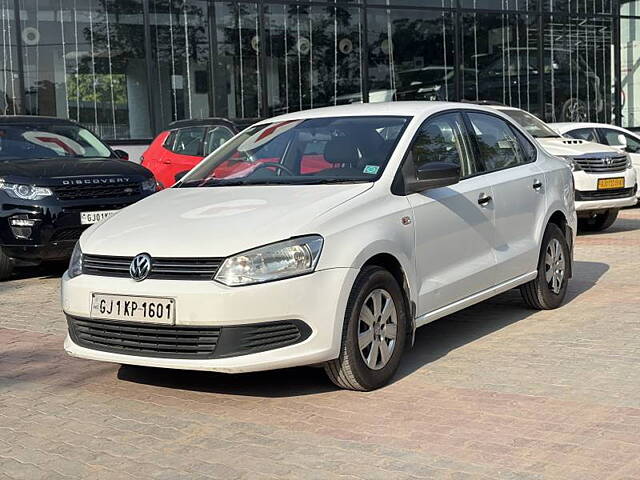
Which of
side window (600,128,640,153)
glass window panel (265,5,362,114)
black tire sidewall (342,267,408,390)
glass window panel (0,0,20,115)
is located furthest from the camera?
glass window panel (265,5,362,114)

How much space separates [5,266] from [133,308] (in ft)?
16.5

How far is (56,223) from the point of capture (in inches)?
348

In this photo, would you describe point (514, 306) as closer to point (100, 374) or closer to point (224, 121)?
point (100, 374)

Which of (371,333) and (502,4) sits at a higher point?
(502,4)

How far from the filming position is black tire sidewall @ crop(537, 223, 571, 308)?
712cm

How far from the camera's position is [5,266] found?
9.37 m

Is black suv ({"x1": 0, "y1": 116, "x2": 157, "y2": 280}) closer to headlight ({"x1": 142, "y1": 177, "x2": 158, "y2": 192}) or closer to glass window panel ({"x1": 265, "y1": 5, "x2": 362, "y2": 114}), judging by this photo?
headlight ({"x1": 142, "y1": 177, "x2": 158, "y2": 192})

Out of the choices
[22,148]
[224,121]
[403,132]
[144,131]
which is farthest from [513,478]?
[144,131]

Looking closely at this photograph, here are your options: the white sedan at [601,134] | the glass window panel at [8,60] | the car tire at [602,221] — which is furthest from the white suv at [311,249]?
the glass window panel at [8,60]

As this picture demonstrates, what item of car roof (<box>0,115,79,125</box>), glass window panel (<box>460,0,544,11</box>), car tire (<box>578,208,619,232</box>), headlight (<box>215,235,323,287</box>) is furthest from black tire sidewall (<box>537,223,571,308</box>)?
glass window panel (<box>460,0,544,11</box>)

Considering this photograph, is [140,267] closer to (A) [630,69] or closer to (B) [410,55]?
(B) [410,55]

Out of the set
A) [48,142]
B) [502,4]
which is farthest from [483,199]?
[502,4]

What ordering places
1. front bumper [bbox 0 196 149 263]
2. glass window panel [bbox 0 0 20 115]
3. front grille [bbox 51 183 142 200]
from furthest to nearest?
glass window panel [bbox 0 0 20 115] → front grille [bbox 51 183 142 200] → front bumper [bbox 0 196 149 263]

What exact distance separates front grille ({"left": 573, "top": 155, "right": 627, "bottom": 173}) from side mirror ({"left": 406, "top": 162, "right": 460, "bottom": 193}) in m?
7.54
